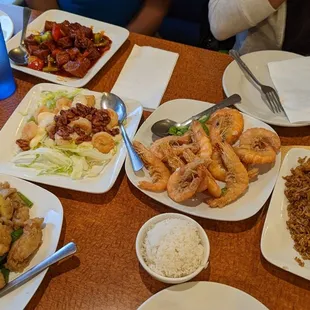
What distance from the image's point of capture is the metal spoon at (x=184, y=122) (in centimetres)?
143

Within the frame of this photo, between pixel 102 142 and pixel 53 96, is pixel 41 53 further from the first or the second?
pixel 102 142

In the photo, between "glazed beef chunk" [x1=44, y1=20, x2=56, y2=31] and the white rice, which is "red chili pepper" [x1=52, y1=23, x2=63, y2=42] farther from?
the white rice

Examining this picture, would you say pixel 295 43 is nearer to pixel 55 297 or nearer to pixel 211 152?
pixel 211 152

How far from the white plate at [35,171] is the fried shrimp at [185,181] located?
7.4 inches

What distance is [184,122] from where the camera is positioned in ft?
4.83

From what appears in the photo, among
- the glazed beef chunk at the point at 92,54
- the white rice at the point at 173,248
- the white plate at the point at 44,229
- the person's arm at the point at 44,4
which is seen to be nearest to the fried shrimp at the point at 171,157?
the white rice at the point at 173,248

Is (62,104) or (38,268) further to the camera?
(62,104)

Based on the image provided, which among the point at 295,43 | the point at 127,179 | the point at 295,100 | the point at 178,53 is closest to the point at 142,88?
the point at 178,53

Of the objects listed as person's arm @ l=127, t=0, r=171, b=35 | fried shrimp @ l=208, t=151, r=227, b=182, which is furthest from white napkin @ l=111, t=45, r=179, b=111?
person's arm @ l=127, t=0, r=171, b=35

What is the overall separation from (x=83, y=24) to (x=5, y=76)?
55 centimetres

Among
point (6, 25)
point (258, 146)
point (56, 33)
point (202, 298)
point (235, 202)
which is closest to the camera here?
point (202, 298)

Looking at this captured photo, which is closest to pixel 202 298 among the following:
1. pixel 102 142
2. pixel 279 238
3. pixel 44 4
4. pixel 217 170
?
pixel 279 238

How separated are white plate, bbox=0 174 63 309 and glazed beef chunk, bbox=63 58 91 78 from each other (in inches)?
22.7

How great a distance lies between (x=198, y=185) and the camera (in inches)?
46.2
